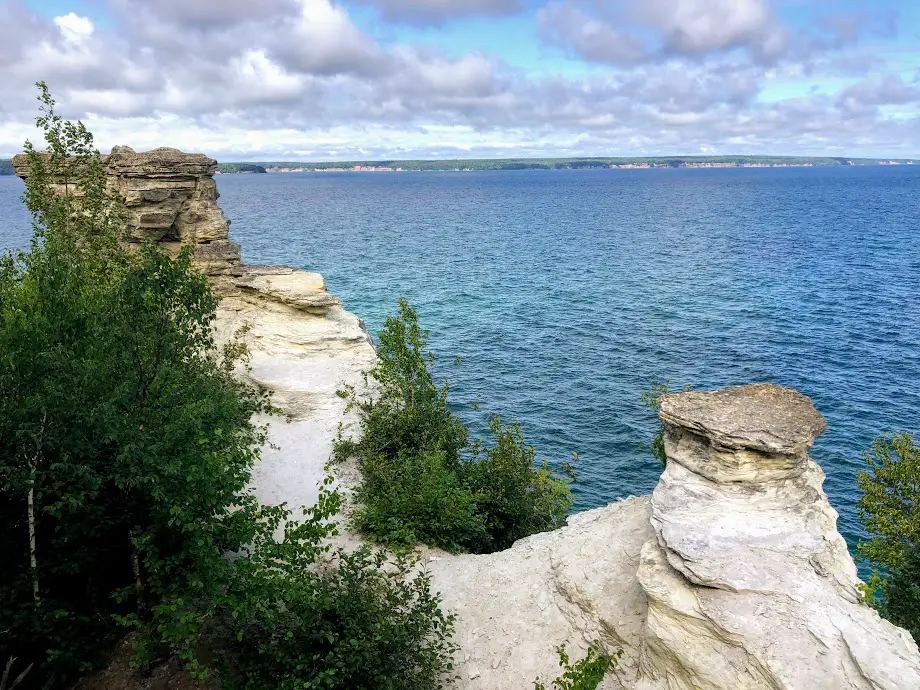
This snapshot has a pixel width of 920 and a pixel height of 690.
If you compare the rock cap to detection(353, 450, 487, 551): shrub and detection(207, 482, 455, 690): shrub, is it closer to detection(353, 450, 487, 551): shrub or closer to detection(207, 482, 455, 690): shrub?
detection(207, 482, 455, 690): shrub

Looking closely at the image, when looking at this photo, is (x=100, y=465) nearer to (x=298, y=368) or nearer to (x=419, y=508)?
(x=419, y=508)

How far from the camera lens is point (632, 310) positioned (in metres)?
59.1

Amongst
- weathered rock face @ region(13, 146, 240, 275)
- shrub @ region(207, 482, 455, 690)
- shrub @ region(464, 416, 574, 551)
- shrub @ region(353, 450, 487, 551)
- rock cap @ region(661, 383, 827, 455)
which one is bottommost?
shrub @ region(464, 416, 574, 551)

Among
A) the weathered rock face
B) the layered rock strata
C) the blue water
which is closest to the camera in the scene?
the layered rock strata

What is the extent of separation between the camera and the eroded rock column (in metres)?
11.0

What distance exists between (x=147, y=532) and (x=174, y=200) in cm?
2553

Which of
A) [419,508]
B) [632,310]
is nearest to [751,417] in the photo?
[419,508]

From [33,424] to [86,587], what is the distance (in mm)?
3962

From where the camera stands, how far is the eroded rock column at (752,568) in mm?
10977

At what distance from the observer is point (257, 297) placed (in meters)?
34.4

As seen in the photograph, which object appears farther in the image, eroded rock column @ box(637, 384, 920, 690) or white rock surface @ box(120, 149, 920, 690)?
white rock surface @ box(120, 149, 920, 690)

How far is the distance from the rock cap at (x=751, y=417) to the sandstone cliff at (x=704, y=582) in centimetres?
4

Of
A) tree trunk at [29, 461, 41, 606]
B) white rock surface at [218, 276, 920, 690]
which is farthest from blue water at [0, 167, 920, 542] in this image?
tree trunk at [29, 461, 41, 606]

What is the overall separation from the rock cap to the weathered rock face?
26280 mm
